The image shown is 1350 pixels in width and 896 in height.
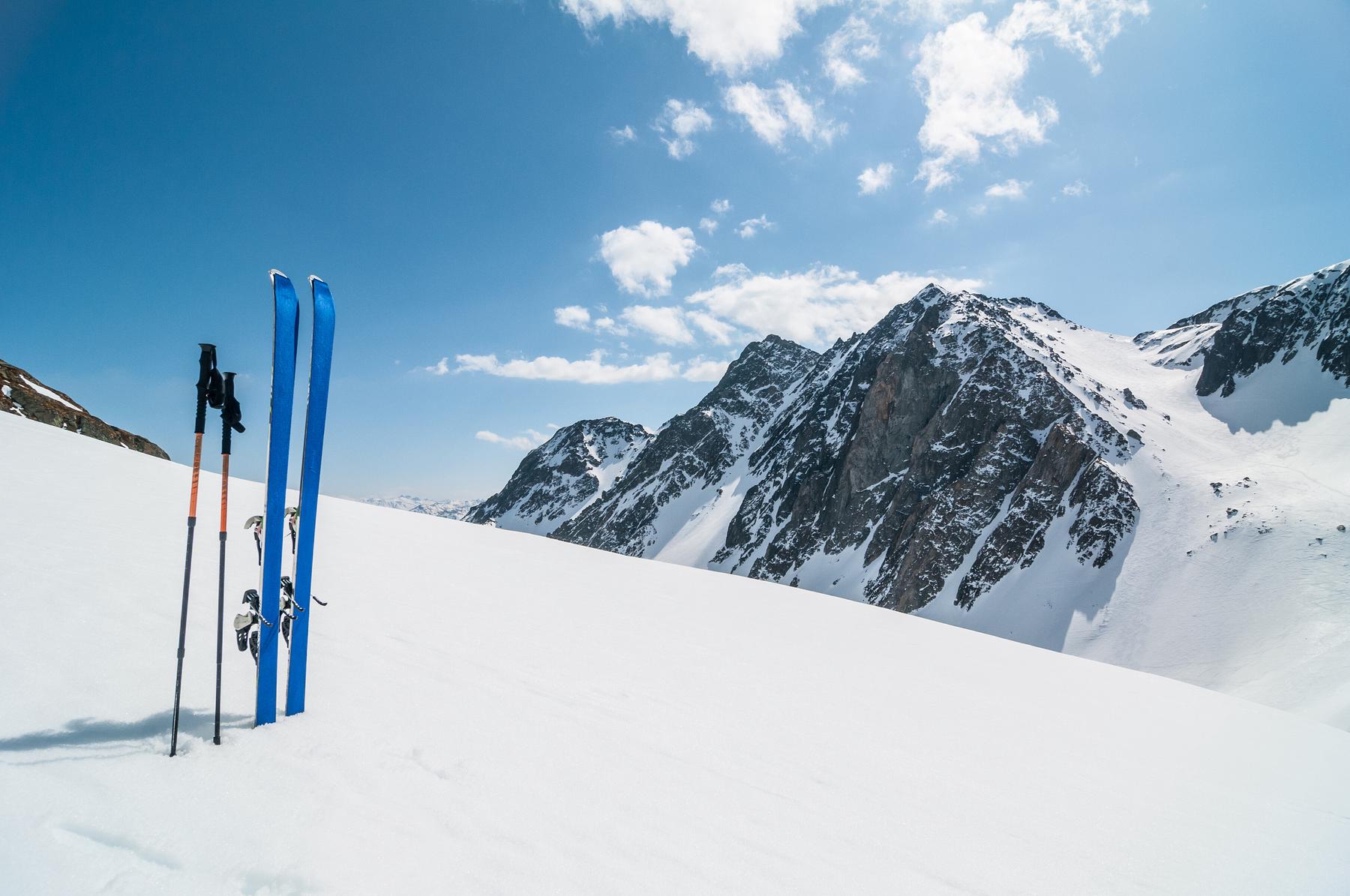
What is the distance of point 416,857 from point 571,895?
0.79 m

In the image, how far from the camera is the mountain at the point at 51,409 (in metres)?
24.1

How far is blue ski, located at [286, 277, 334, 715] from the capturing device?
4.44 metres

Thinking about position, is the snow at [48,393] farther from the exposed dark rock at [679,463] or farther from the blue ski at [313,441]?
the exposed dark rock at [679,463]

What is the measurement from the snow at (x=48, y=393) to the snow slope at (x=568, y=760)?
27.6 metres

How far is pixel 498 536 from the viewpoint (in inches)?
640

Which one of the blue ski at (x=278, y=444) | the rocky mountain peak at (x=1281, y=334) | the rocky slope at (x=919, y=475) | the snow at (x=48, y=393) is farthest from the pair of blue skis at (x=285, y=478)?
the rocky mountain peak at (x=1281, y=334)

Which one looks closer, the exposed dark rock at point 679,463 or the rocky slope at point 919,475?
the rocky slope at point 919,475

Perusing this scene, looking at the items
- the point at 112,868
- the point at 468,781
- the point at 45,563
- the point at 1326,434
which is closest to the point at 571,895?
the point at 468,781

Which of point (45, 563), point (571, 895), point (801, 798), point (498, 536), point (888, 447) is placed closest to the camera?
point (571, 895)

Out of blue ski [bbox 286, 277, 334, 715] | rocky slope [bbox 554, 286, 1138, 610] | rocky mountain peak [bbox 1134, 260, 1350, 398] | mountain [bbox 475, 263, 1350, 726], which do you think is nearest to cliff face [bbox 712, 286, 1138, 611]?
rocky slope [bbox 554, 286, 1138, 610]

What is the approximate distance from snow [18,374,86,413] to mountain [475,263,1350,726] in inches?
2665

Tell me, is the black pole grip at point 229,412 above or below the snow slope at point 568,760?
above

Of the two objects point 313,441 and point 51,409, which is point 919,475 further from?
point 313,441

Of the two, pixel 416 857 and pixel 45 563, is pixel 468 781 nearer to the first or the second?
pixel 416 857
